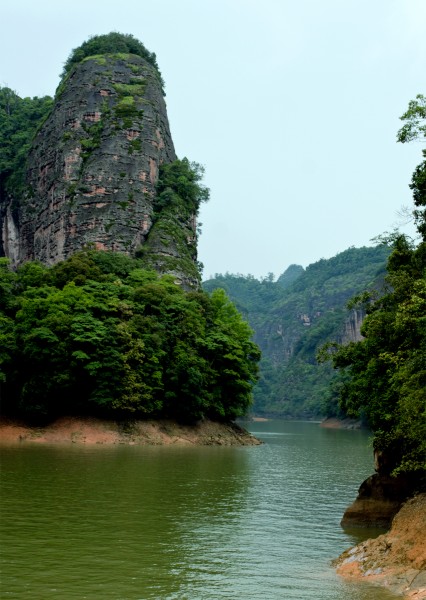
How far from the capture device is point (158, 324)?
58031mm

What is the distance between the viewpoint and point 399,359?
1753cm

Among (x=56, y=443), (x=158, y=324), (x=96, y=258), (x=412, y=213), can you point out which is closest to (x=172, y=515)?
(x=412, y=213)

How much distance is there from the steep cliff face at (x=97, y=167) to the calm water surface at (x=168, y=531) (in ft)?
176

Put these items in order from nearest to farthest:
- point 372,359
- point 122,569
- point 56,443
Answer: point 122,569 → point 372,359 → point 56,443

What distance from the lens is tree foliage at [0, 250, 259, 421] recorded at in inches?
2016

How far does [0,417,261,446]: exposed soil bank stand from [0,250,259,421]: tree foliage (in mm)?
1142

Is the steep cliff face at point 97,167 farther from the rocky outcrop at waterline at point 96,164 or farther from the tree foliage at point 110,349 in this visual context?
the tree foliage at point 110,349

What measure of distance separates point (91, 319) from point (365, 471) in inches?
990

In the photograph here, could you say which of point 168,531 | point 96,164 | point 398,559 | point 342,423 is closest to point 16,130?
point 96,164

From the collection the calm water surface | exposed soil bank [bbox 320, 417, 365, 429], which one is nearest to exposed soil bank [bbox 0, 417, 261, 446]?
the calm water surface

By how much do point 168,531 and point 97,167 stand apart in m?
77.0

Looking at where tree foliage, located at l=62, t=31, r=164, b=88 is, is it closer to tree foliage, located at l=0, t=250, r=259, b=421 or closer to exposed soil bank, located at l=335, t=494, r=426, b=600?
tree foliage, located at l=0, t=250, r=259, b=421

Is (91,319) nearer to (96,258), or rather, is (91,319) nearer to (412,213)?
(96,258)

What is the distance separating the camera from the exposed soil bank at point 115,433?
161ft
